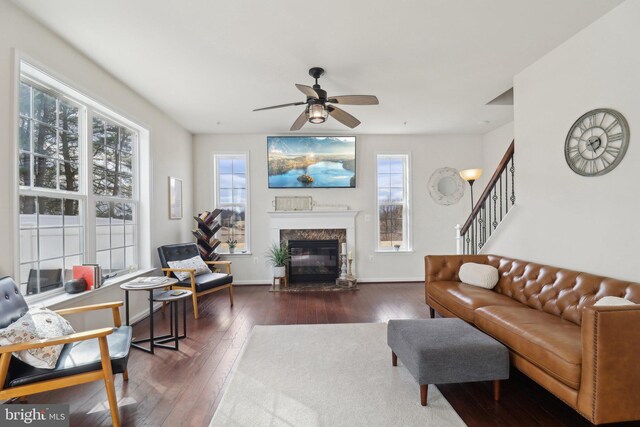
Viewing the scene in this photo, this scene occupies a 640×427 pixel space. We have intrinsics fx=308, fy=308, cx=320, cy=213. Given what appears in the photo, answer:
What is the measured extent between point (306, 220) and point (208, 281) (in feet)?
7.05

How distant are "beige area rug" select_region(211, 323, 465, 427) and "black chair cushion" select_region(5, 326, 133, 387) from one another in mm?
727

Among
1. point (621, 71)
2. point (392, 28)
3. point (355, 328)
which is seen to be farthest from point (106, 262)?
point (621, 71)

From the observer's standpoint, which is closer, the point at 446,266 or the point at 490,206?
the point at 446,266

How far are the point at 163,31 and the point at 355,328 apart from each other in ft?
11.1

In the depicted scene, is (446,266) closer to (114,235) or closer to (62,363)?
(62,363)

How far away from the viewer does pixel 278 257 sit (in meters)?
5.35

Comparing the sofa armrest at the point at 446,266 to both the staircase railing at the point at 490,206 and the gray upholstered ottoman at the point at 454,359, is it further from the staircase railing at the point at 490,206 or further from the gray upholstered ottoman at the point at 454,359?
the gray upholstered ottoman at the point at 454,359

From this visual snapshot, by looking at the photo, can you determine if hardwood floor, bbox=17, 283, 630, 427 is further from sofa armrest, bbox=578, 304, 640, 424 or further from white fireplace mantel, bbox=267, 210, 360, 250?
white fireplace mantel, bbox=267, 210, 360, 250

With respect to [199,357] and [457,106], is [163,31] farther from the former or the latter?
[457,106]

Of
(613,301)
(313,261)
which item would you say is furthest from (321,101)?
(313,261)

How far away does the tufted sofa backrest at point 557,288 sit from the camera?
217cm

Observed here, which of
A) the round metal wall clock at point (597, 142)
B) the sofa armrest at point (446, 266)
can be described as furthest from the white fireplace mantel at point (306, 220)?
the round metal wall clock at point (597, 142)

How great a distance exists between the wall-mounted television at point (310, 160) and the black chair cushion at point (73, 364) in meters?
3.85

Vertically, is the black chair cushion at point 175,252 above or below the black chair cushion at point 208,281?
Answer: above
